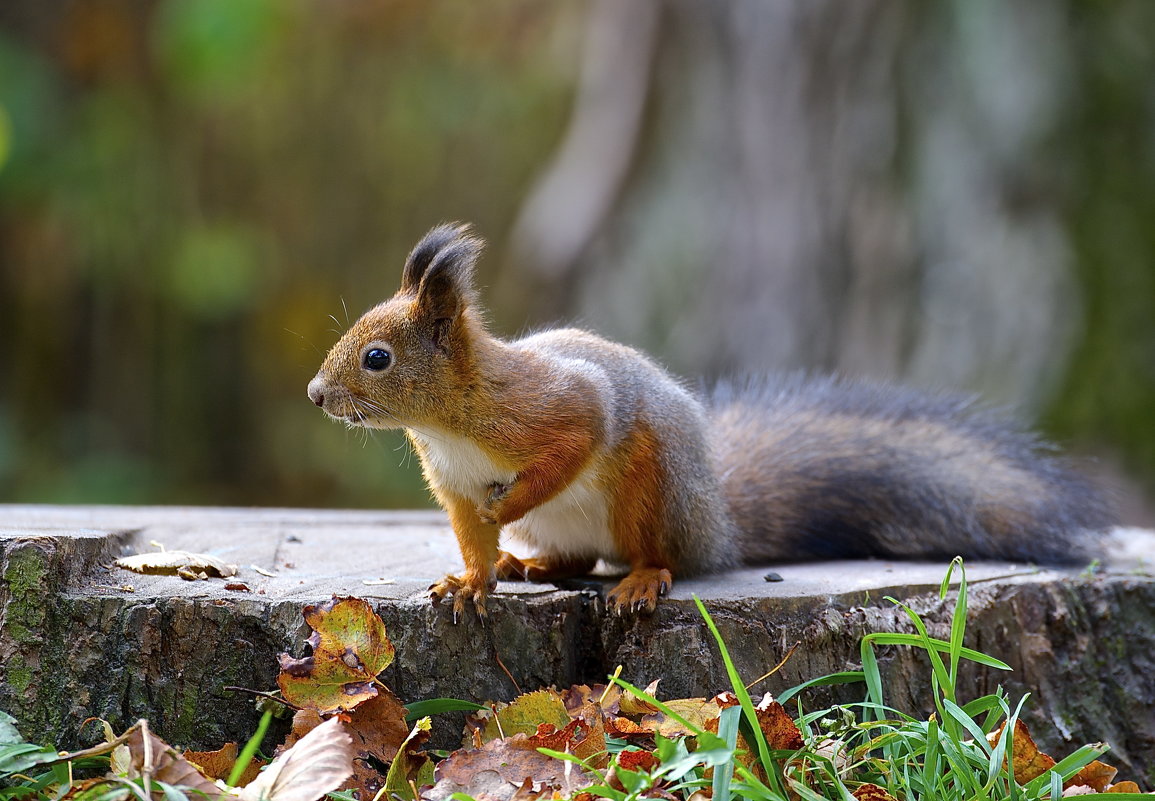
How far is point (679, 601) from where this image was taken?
1.95 meters

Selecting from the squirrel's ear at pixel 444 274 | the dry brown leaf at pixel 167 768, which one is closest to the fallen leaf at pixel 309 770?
the dry brown leaf at pixel 167 768

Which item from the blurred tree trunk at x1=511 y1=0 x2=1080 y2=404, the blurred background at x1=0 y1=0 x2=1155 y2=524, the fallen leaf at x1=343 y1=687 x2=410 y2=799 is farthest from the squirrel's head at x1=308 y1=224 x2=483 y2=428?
the blurred tree trunk at x1=511 y1=0 x2=1080 y2=404

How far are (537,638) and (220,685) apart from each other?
0.50 m

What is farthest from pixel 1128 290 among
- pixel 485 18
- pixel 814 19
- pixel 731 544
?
pixel 485 18

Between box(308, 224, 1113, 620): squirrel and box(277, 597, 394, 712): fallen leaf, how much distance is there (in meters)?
0.16

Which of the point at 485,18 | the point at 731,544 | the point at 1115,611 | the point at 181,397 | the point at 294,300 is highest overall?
the point at 485,18

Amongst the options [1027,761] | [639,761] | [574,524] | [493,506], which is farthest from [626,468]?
[1027,761]

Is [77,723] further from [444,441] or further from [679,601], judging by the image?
[679,601]

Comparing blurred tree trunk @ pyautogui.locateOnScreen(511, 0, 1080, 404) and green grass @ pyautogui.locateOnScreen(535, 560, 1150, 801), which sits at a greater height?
blurred tree trunk @ pyautogui.locateOnScreen(511, 0, 1080, 404)

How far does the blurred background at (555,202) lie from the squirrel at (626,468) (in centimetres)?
213

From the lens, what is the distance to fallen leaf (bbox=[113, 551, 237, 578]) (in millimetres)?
1934

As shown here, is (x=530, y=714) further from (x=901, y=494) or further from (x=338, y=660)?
(x=901, y=494)

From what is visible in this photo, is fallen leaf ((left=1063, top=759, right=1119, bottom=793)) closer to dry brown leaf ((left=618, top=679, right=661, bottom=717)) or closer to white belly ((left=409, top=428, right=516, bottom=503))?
dry brown leaf ((left=618, top=679, right=661, bottom=717))

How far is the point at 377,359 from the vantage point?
2.01m
